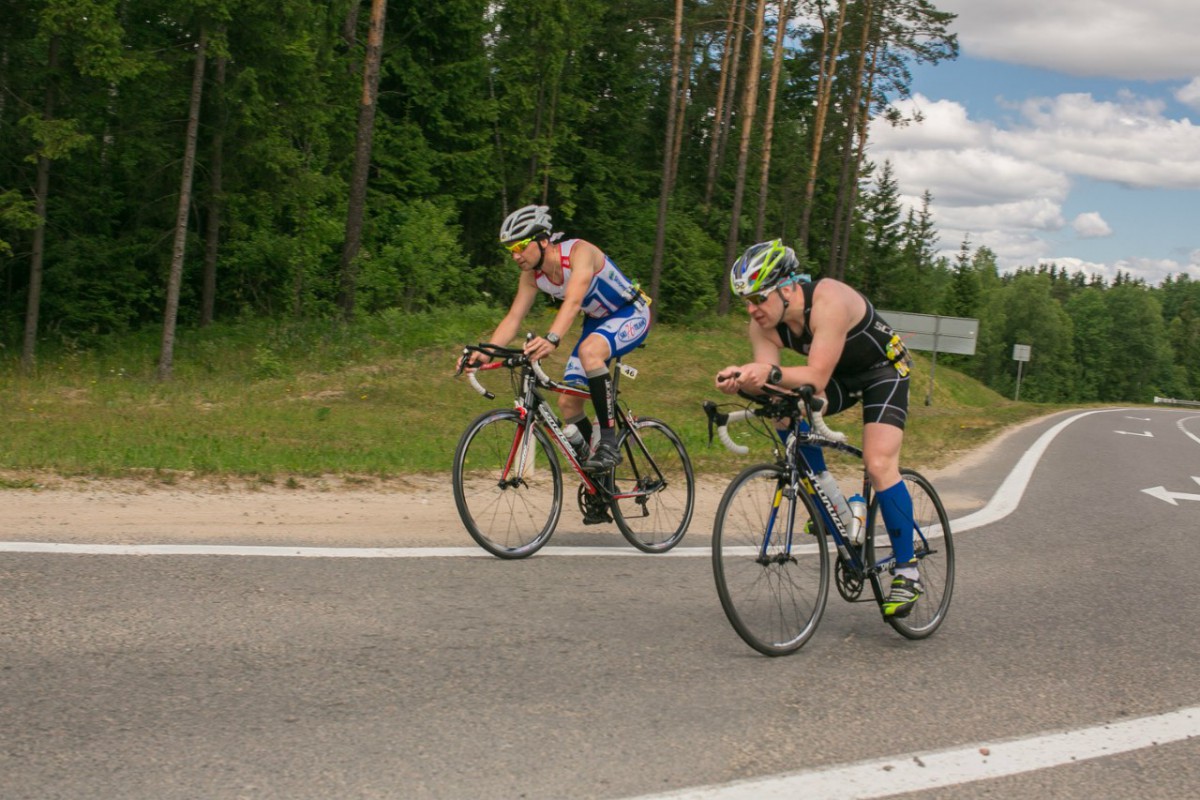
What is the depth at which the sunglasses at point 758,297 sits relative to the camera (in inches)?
186

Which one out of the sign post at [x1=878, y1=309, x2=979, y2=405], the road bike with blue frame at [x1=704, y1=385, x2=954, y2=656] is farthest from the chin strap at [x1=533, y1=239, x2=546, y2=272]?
the sign post at [x1=878, y1=309, x2=979, y2=405]

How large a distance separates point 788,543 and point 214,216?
81.0 ft

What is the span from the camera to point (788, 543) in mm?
4875

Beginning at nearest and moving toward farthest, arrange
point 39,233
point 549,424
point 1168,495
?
point 549,424 → point 1168,495 → point 39,233

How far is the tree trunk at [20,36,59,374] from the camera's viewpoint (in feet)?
77.5

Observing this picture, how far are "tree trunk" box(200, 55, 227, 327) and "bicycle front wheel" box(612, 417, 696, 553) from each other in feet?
65.4

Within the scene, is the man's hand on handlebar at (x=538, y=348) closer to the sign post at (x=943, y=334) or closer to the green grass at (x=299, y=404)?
the green grass at (x=299, y=404)

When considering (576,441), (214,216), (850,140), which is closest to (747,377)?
(576,441)

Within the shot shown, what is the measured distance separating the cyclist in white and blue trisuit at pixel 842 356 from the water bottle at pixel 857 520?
0.11m

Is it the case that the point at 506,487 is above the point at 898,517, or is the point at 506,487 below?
below

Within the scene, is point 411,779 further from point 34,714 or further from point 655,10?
point 655,10

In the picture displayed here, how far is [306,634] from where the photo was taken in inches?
181

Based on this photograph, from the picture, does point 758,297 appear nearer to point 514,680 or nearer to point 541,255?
point 514,680

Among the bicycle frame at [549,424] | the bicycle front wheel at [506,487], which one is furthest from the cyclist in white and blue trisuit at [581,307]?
the bicycle front wheel at [506,487]
